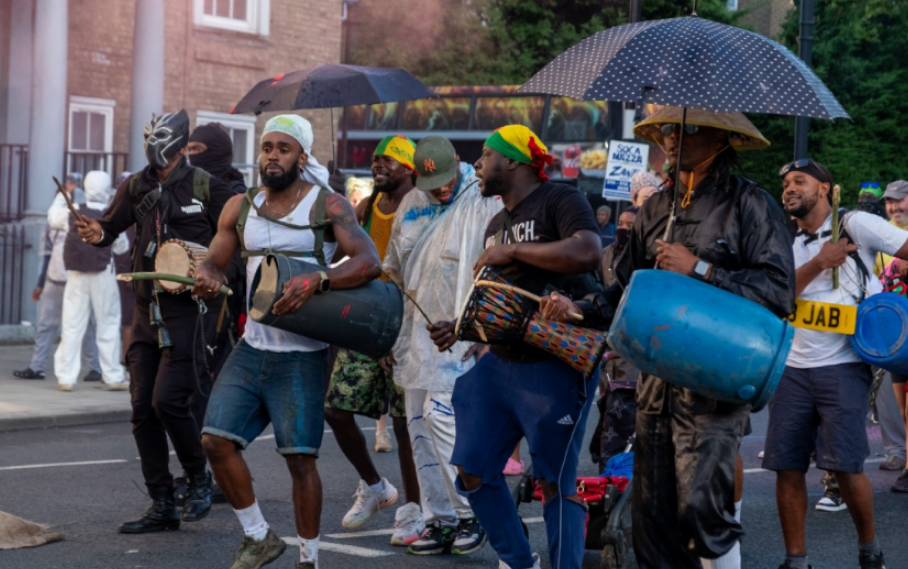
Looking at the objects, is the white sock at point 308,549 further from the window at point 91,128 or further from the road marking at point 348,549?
the window at point 91,128

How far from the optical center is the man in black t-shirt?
5.24 metres

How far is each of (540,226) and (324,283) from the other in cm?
87

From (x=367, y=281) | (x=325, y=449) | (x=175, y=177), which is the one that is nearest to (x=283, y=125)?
(x=367, y=281)

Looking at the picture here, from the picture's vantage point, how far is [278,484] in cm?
836

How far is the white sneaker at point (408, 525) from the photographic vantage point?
667 cm

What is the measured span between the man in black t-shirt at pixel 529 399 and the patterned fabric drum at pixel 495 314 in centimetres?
15

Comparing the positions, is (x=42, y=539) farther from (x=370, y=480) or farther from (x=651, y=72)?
(x=651, y=72)

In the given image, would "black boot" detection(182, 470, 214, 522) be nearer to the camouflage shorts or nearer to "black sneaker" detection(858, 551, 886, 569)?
the camouflage shorts

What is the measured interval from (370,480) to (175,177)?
72.8 inches

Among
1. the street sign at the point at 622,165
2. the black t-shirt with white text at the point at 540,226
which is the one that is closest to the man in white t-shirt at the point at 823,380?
the black t-shirt with white text at the point at 540,226

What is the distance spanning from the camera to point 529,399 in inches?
207

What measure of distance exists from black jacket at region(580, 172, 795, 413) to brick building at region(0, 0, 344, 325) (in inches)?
548

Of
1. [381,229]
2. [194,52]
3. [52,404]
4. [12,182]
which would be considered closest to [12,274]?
[12,182]

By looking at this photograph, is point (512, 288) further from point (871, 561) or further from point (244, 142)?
point (244, 142)
